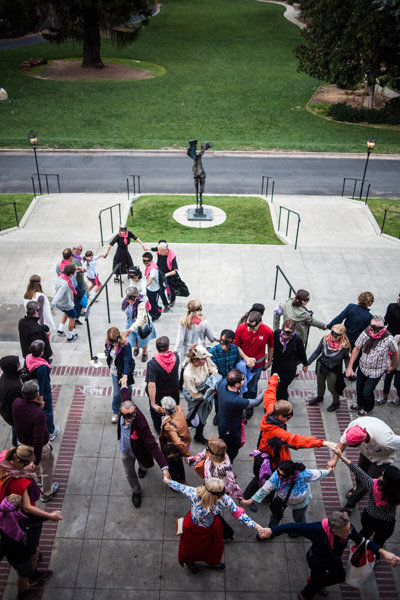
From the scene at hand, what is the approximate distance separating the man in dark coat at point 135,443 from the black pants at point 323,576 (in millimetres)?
1793

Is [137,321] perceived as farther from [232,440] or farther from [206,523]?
[206,523]

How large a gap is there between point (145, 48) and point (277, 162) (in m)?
28.8

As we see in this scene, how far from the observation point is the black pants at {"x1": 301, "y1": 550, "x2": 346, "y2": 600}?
16.7 ft

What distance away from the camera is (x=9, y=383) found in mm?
6441

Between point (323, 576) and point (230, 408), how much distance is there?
6.55ft

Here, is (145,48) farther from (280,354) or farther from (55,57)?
(280,354)

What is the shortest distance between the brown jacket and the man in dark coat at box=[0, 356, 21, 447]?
189cm

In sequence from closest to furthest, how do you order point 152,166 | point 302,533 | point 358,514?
point 302,533 → point 358,514 → point 152,166

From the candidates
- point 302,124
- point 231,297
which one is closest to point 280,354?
point 231,297

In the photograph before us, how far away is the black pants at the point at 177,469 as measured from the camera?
655 cm

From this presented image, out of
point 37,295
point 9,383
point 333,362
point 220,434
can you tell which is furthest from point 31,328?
point 333,362

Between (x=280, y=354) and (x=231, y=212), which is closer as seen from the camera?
(x=280, y=354)

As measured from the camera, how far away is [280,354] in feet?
25.0

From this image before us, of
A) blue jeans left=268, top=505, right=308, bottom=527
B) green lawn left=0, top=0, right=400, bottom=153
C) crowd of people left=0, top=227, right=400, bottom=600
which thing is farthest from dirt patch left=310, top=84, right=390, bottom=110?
blue jeans left=268, top=505, right=308, bottom=527
